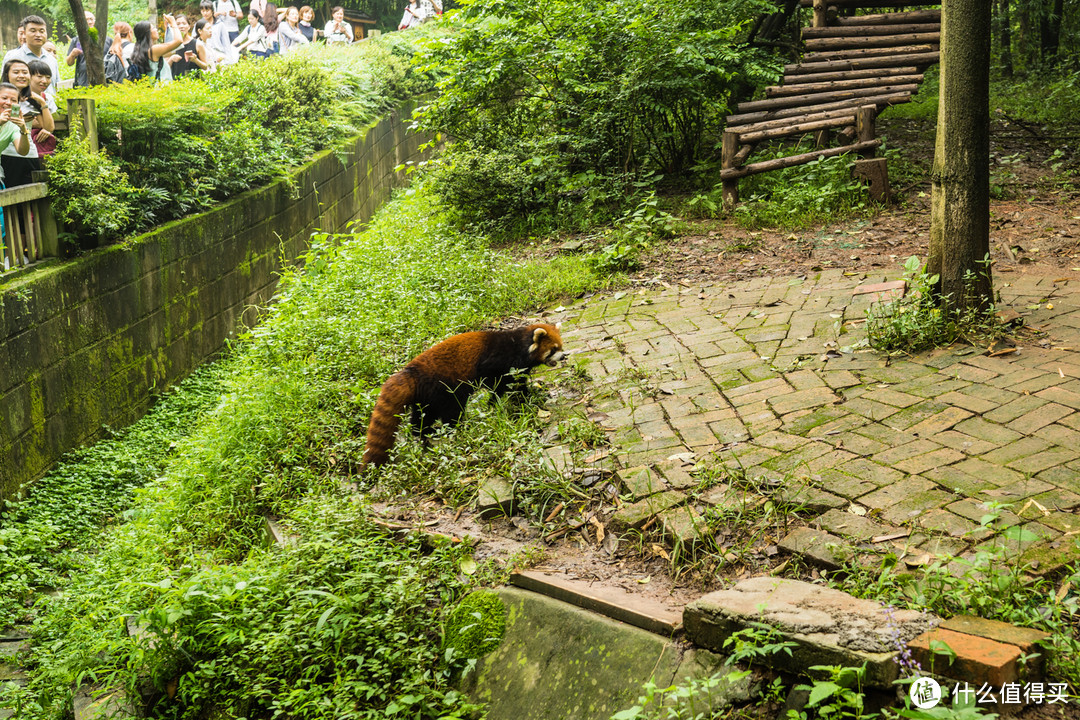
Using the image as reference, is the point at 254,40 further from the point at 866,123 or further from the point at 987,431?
the point at 987,431

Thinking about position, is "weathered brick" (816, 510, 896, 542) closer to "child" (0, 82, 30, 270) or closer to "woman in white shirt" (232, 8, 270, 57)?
"child" (0, 82, 30, 270)

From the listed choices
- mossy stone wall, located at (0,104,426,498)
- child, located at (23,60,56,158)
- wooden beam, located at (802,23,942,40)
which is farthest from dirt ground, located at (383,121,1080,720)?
child, located at (23,60,56,158)

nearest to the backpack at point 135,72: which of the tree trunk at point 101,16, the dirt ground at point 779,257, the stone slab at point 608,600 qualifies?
the tree trunk at point 101,16

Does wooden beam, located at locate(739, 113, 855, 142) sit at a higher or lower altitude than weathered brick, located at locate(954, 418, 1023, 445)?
higher

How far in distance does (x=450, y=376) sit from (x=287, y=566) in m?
1.77

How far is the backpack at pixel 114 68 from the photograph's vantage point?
1321cm

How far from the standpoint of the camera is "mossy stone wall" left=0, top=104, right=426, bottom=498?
6.88 m

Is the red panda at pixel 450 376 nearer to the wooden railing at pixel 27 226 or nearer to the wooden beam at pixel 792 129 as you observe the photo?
the wooden railing at pixel 27 226

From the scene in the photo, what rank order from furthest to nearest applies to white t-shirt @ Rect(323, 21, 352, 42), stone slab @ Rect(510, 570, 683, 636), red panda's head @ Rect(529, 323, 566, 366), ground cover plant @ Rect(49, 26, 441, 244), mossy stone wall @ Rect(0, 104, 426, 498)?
white t-shirt @ Rect(323, 21, 352, 42) < ground cover plant @ Rect(49, 26, 441, 244) < mossy stone wall @ Rect(0, 104, 426, 498) < red panda's head @ Rect(529, 323, 566, 366) < stone slab @ Rect(510, 570, 683, 636)

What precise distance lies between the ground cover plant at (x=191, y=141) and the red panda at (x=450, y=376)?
4.50m

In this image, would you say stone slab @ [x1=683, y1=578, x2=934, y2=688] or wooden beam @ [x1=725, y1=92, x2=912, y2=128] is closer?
stone slab @ [x1=683, y1=578, x2=934, y2=688]

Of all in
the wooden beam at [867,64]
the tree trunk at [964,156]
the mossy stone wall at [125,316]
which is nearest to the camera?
the tree trunk at [964,156]

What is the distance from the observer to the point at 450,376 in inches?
220

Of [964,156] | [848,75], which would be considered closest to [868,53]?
[848,75]
